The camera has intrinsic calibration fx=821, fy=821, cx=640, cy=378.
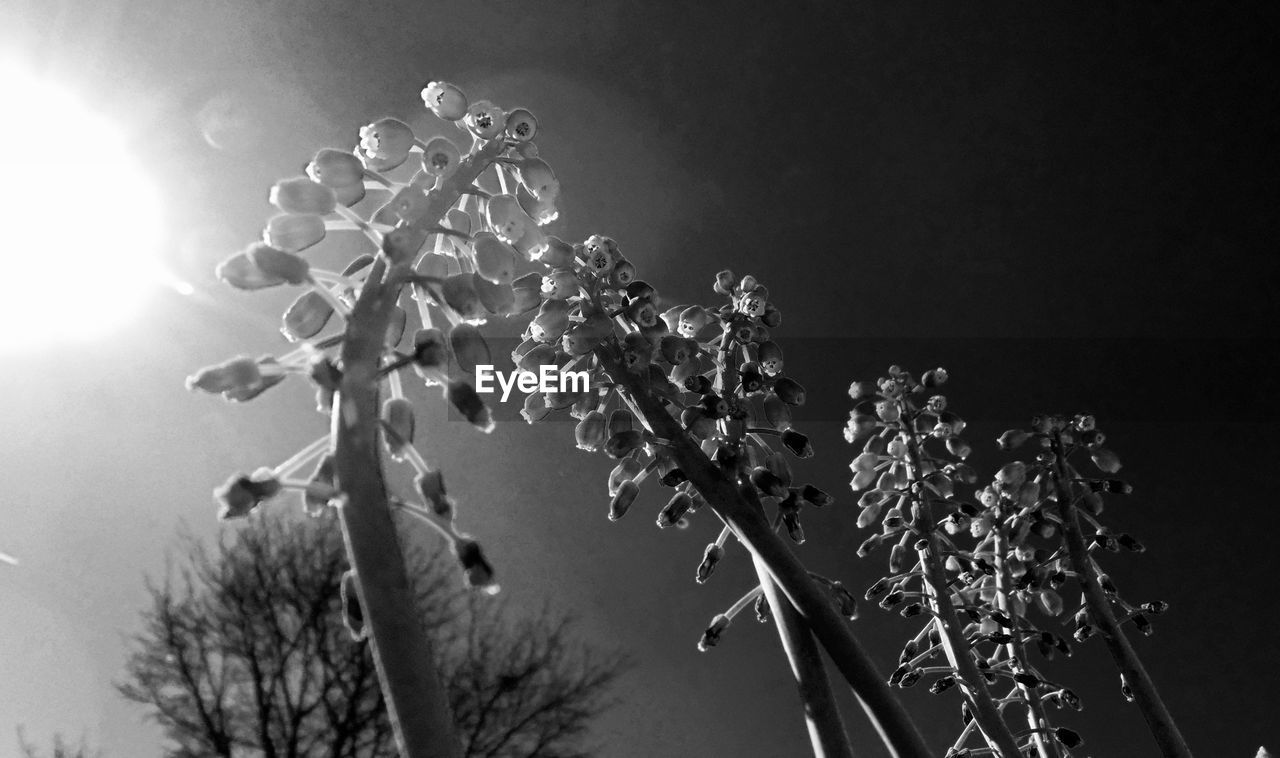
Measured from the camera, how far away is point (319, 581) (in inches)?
396

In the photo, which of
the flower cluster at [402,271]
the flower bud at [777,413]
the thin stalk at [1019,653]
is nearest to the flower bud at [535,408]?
the flower cluster at [402,271]

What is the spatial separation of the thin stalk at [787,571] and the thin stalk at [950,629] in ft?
6.78

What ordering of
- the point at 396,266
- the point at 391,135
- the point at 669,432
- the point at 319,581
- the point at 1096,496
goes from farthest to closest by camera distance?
the point at 319,581
the point at 1096,496
the point at 669,432
the point at 391,135
the point at 396,266

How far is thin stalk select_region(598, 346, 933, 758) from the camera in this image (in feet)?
5.80

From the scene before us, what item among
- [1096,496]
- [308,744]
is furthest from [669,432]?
[308,744]

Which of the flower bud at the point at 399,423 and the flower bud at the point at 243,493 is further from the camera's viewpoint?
the flower bud at the point at 399,423

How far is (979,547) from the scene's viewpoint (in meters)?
5.01

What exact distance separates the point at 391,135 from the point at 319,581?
9359 mm

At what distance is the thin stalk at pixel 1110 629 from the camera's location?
3783mm

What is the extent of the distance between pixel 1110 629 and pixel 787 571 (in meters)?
2.96

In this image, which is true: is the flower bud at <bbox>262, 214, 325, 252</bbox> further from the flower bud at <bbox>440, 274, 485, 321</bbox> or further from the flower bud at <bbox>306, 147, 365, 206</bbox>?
the flower bud at <bbox>440, 274, 485, 321</bbox>

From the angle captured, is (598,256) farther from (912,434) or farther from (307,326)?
(912,434)

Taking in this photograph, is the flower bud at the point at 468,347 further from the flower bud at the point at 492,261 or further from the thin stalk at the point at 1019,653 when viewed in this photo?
the thin stalk at the point at 1019,653

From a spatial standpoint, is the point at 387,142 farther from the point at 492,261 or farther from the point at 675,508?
the point at 675,508
